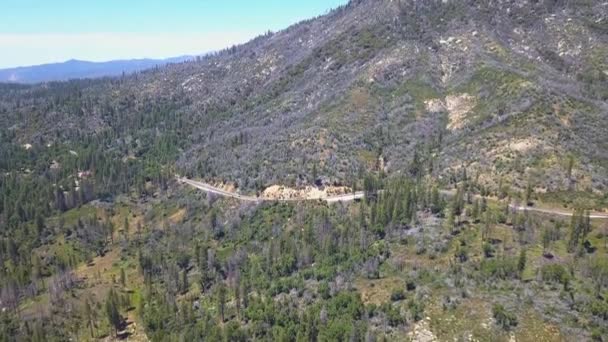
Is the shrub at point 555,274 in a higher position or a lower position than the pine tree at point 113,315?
higher

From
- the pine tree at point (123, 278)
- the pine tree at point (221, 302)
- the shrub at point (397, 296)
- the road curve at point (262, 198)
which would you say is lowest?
the pine tree at point (123, 278)

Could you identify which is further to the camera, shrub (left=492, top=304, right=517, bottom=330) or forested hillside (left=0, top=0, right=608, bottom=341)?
forested hillside (left=0, top=0, right=608, bottom=341)

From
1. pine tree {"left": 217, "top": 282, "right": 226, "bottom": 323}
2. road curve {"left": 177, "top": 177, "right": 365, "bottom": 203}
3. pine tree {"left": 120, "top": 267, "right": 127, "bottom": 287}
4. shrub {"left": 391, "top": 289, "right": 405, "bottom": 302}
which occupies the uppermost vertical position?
road curve {"left": 177, "top": 177, "right": 365, "bottom": 203}

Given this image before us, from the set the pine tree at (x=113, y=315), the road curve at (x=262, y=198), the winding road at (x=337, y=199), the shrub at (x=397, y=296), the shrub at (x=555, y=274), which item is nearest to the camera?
the shrub at (x=555, y=274)

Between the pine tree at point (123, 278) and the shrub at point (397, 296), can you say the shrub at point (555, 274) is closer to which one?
the shrub at point (397, 296)

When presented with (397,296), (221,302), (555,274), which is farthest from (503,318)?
(221,302)

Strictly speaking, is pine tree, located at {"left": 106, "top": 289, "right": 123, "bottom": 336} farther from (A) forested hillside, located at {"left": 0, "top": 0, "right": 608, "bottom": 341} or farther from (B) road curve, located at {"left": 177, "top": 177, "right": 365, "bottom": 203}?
(B) road curve, located at {"left": 177, "top": 177, "right": 365, "bottom": 203}

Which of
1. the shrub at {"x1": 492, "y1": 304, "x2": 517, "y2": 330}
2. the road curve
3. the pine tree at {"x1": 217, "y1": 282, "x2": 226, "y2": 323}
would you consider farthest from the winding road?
the pine tree at {"x1": 217, "y1": 282, "x2": 226, "y2": 323}

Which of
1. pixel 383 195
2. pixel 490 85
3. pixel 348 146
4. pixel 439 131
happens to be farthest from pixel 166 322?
pixel 490 85

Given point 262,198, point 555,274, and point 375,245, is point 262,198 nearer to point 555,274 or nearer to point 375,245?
point 375,245

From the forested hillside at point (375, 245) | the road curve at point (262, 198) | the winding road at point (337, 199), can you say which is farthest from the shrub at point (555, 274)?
the road curve at point (262, 198)

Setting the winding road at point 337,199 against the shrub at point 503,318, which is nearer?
the shrub at point 503,318

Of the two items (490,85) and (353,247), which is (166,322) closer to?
(353,247)
